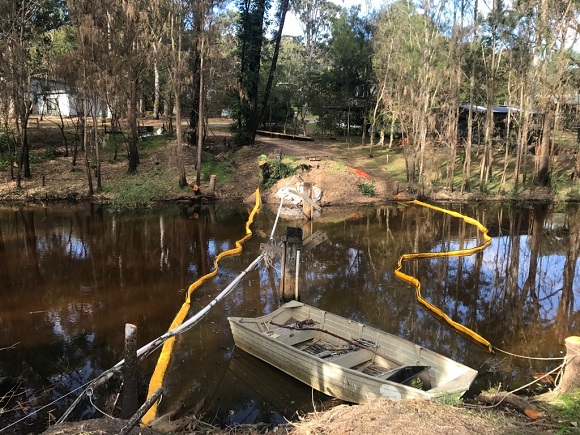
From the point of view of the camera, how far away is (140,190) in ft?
77.3

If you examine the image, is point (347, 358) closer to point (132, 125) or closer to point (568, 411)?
point (568, 411)

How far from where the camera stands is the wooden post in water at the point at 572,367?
241 inches

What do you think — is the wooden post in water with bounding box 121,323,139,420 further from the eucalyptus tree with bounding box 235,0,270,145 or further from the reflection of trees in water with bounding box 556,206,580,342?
the eucalyptus tree with bounding box 235,0,270,145

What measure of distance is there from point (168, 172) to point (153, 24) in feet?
25.7

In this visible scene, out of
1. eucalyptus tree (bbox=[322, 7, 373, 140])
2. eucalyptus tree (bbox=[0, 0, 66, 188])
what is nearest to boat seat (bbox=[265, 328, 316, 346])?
eucalyptus tree (bbox=[0, 0, 66, 188])

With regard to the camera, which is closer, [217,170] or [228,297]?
[228,297]

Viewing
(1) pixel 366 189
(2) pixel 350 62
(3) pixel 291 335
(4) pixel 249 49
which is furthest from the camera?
(2) pixel 350 62

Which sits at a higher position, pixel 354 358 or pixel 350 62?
pixel 350 62

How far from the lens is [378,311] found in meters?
11.2

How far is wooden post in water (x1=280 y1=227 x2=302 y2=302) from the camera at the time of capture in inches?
408

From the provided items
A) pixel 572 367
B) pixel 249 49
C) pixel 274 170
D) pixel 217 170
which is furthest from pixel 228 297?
pixel 249 49

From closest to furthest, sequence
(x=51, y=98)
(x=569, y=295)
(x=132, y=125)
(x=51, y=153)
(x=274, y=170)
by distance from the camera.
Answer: (x=569, y=295) → (x=132, y=125) → (x=274, y=170) → (x=51, y=153) → (x=51, y=98)

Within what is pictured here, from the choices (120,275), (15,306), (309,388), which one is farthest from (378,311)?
(15,306)

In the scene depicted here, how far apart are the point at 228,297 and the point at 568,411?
7977mm
